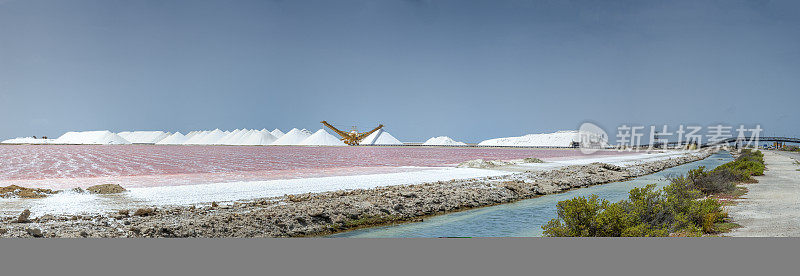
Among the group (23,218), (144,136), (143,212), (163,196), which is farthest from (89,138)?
(143,212)

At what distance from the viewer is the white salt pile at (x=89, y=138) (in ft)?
201

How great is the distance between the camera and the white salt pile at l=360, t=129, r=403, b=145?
123188 mm

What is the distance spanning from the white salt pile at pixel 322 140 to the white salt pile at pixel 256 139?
11235 mm

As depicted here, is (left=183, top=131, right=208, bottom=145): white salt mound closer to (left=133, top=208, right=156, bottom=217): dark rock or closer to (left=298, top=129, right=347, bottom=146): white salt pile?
(left=298, top=129, right=347, bottom=146): white salt pile

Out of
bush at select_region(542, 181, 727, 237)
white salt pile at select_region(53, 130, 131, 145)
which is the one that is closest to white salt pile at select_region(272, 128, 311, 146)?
white salt pile at select_region(53, 130, 131, 145)

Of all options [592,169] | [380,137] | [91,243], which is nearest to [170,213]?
[91,243]

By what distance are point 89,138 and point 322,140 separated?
45753 millimetres

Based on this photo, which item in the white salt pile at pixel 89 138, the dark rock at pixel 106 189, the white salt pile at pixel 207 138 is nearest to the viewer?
the dark rock at pixel 106 189

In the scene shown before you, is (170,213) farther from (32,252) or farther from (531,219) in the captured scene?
(531,219)

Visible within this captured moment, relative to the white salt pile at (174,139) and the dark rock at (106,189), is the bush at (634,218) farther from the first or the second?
the white salt pile at (174,139)

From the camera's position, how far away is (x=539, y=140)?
146 m

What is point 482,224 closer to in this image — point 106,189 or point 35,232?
point 35,232

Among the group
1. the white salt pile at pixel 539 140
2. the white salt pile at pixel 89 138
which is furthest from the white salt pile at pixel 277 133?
the white salt pile at pixel 539 140

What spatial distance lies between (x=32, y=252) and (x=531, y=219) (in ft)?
27.4
